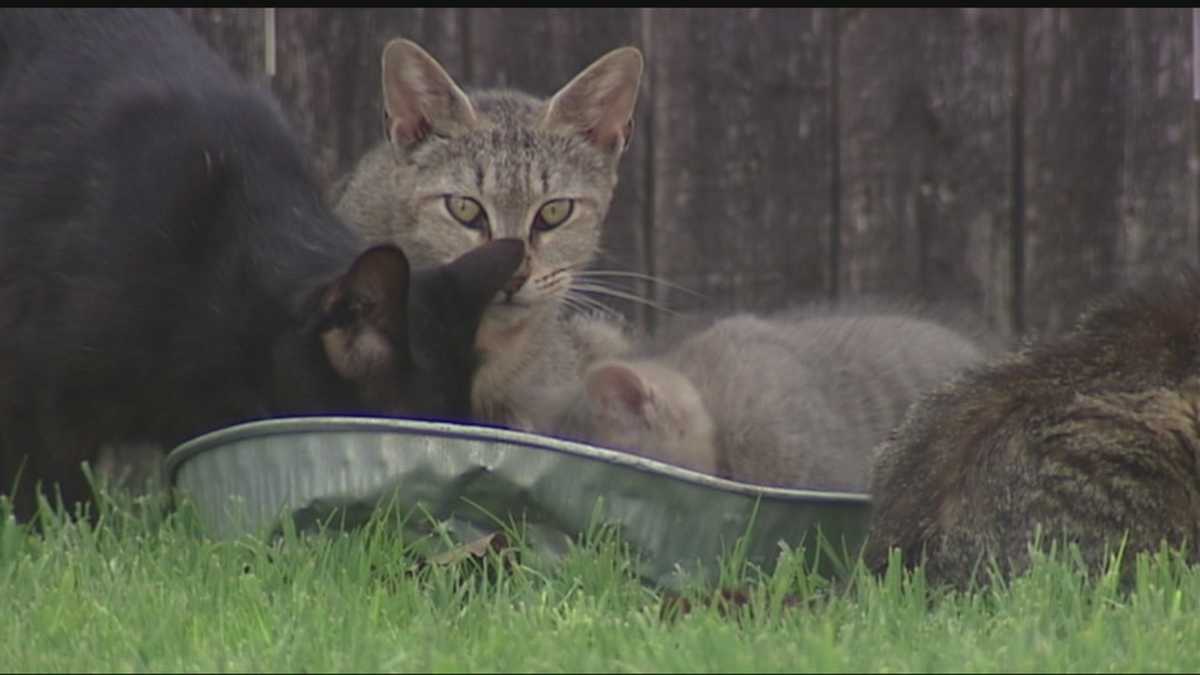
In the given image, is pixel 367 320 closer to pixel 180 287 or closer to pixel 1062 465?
pixel 180 287

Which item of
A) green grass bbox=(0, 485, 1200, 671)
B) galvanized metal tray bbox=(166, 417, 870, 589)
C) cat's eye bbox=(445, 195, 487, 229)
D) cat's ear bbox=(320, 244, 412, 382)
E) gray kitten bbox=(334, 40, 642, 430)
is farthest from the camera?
cat's eye bbox=(445, 195, 487, 229)

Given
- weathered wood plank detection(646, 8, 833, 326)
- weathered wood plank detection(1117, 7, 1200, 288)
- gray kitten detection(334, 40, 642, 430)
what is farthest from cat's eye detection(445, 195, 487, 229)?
weathered wood plank detection(1117, 7, 1200, 288)

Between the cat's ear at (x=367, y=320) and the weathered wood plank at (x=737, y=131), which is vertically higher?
the weathered wood plank at (x=737, y=131)

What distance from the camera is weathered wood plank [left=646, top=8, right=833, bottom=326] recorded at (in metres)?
6.11

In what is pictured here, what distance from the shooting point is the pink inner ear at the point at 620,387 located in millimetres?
4637

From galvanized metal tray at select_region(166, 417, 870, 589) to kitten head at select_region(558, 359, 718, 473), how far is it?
2.43 feet

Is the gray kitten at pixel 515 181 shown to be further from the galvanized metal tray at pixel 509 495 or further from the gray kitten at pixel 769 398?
the galvanized metal tray at pixel 509 495

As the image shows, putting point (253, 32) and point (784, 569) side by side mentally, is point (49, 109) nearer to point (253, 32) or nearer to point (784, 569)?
point (253, 32)

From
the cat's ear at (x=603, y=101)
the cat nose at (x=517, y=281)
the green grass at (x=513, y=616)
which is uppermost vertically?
the cat's ear at (x=603, y=101)

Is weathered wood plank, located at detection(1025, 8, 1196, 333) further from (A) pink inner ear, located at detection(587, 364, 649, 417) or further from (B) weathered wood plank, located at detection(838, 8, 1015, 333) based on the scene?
(A) pink inner ear, located at detection(587, 364, 649, 417)

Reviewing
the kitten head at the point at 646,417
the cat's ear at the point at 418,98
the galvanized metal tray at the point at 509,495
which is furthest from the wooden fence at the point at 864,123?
the galvanized metal tray at the point at 509,495

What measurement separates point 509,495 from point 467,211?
1449 millimetres

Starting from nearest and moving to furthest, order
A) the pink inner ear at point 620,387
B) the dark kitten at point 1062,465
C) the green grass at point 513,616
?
the green grass at point 513,616, the dark kitten at point 1062,465, the pink inner ear at point 620,387

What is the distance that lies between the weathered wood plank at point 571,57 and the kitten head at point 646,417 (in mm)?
1329
